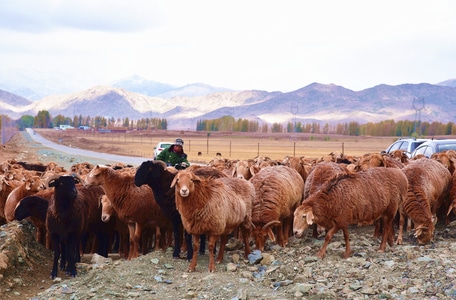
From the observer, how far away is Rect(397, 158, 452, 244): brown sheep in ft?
39.3

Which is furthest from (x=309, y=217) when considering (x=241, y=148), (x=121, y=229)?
(x=241, y=148)

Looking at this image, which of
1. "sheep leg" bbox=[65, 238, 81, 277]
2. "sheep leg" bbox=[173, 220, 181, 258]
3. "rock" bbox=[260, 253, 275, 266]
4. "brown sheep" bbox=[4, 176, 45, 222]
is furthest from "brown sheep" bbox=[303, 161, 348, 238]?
"brown sheep" bbox=[4, 176, 45, 222]

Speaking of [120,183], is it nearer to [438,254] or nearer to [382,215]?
[382,215]

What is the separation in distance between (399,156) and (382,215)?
682 centimetres

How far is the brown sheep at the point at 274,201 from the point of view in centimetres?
1183

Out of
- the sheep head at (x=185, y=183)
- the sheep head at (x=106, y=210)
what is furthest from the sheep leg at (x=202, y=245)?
the sheep head at (x=106, y=210)

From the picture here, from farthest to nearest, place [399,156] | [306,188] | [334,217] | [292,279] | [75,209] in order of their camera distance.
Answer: [399,156] < [306,188] < [75,209] < [334,217] < [292,279]

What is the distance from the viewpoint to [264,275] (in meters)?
10.4

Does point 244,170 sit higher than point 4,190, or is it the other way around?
point 244,170

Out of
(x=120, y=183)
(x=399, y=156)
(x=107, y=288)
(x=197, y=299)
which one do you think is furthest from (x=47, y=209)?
(x=399, y=156)

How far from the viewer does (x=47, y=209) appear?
39.3 ft

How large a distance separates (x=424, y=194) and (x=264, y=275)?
4191 millimetres

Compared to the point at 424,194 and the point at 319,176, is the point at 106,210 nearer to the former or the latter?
the point at 319,176

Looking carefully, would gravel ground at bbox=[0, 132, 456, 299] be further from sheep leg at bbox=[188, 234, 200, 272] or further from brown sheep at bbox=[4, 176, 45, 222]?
brown sheep at bbox=[4, 176, 45, 222]
